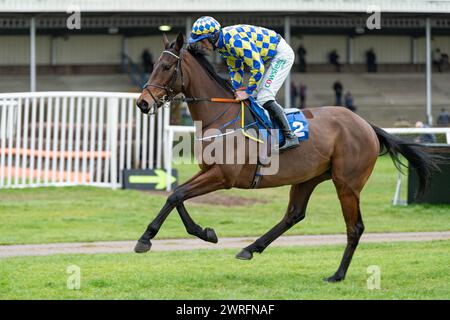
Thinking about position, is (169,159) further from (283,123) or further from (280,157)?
(283,123)

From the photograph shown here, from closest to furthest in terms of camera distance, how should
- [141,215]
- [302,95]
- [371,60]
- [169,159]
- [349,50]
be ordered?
[141,215]
[169,159]
[302,95]
[371,60]
[349,50]

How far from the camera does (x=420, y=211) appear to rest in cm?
1606

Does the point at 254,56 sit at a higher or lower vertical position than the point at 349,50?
lower

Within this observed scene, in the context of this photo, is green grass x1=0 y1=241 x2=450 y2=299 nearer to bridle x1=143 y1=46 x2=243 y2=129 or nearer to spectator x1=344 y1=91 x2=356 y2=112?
bridle x1=143 y1=46 x2=243 y2=129

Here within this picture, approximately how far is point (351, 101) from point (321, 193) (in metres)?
20.6

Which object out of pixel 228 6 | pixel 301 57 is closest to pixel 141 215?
pixel 228 6

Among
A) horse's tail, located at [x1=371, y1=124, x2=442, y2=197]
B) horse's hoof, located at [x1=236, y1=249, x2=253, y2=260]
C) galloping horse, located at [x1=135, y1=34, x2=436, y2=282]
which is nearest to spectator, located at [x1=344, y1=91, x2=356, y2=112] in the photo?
horse's tail, located at [x1=371, y1=124, x2=442, y2=197]

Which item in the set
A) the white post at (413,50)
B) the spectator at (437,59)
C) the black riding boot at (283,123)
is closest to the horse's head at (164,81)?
the black riding boot at (283,123)

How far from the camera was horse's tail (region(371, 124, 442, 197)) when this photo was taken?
10844mm

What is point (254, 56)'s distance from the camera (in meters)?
9.57

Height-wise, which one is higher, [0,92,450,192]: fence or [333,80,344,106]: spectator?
[333,80,344,106]: spectator

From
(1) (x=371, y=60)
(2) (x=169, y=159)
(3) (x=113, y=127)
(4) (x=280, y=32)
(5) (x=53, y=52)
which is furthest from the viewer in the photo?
(1) (x=371, y=60)

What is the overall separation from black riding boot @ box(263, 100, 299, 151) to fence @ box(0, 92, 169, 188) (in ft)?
26.6

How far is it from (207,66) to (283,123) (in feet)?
3.21
